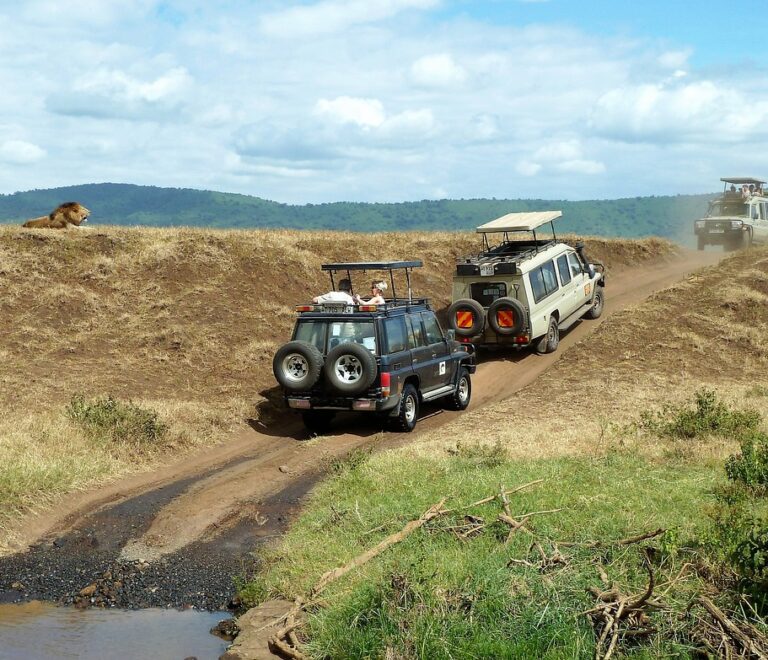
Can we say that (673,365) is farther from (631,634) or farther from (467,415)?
(631,634)

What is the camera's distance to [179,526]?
412 inches

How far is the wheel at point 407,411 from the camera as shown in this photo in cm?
1533

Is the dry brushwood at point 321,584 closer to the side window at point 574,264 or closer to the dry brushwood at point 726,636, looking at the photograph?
the dry brushwood at point 726,636

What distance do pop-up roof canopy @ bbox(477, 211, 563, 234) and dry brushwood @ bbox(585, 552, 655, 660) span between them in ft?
47.9

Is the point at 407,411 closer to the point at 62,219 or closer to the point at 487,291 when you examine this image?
the point at 487,291

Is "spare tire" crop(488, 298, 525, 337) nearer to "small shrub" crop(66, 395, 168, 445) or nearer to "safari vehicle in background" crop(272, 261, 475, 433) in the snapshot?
"safari vehicle in background" crop(272, 261, 475, 433)

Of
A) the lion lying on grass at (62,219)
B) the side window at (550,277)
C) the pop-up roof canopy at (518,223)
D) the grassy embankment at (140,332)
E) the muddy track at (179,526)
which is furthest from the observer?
the lion lying on grass at (62,219)

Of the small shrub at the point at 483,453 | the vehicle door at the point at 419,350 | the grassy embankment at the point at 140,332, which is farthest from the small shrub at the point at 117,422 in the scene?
the small shrub at the point at 483,453

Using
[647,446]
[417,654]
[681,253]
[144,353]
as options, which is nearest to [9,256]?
[144,353]

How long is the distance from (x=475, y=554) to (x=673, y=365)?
1209 cm

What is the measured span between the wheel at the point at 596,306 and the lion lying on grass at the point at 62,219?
47.6ft

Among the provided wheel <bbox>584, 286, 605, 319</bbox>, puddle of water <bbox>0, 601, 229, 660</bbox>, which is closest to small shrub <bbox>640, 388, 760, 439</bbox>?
puddle of water <bbox>0, 601, 229, 660</bbox>

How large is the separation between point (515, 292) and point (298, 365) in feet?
23.2

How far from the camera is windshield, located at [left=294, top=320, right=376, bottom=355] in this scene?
1484 centimetres
